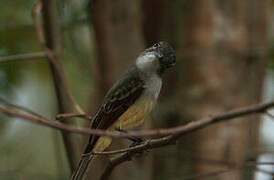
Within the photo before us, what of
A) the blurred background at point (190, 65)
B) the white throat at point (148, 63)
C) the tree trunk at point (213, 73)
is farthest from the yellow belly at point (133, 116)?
the tree trunk at point (213, 73)

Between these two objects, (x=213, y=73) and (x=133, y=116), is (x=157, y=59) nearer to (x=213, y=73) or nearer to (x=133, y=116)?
(x=133, y=116)

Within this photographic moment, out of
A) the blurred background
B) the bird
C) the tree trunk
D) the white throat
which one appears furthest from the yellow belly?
the tree trunk

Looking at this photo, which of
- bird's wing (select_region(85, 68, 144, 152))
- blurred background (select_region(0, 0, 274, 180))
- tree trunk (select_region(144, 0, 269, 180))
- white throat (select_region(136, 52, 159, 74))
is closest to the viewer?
white throat (select_region(136, 52, 159, 74))

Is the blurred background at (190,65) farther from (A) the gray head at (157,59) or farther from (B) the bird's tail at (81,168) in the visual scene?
(B) the bird's tail at (81,168)

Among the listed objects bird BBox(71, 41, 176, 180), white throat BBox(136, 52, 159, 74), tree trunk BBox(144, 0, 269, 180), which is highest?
white throat BBox(136, 52, 159, 74)

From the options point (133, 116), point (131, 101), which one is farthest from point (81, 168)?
point (131, 101)

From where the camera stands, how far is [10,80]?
19.3 feet

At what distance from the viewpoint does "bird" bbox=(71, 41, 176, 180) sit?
11.8ft

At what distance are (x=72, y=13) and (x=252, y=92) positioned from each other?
138 cm

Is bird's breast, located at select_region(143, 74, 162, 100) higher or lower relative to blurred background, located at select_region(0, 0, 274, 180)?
higher

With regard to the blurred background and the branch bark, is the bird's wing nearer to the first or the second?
the branch bark

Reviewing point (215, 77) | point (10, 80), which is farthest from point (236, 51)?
point (10, 80)

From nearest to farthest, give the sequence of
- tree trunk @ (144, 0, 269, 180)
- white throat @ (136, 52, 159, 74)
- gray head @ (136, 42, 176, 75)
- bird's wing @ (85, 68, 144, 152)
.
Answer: gray head @ (136, 42, 176, 75), white throat @ (136, 52, 159, 74), bird's wing @ (85, 68, 144, 152), tree trunk @ (144, 0, 269, 180)

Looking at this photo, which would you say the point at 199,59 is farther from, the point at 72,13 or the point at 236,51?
the point at 72,13
